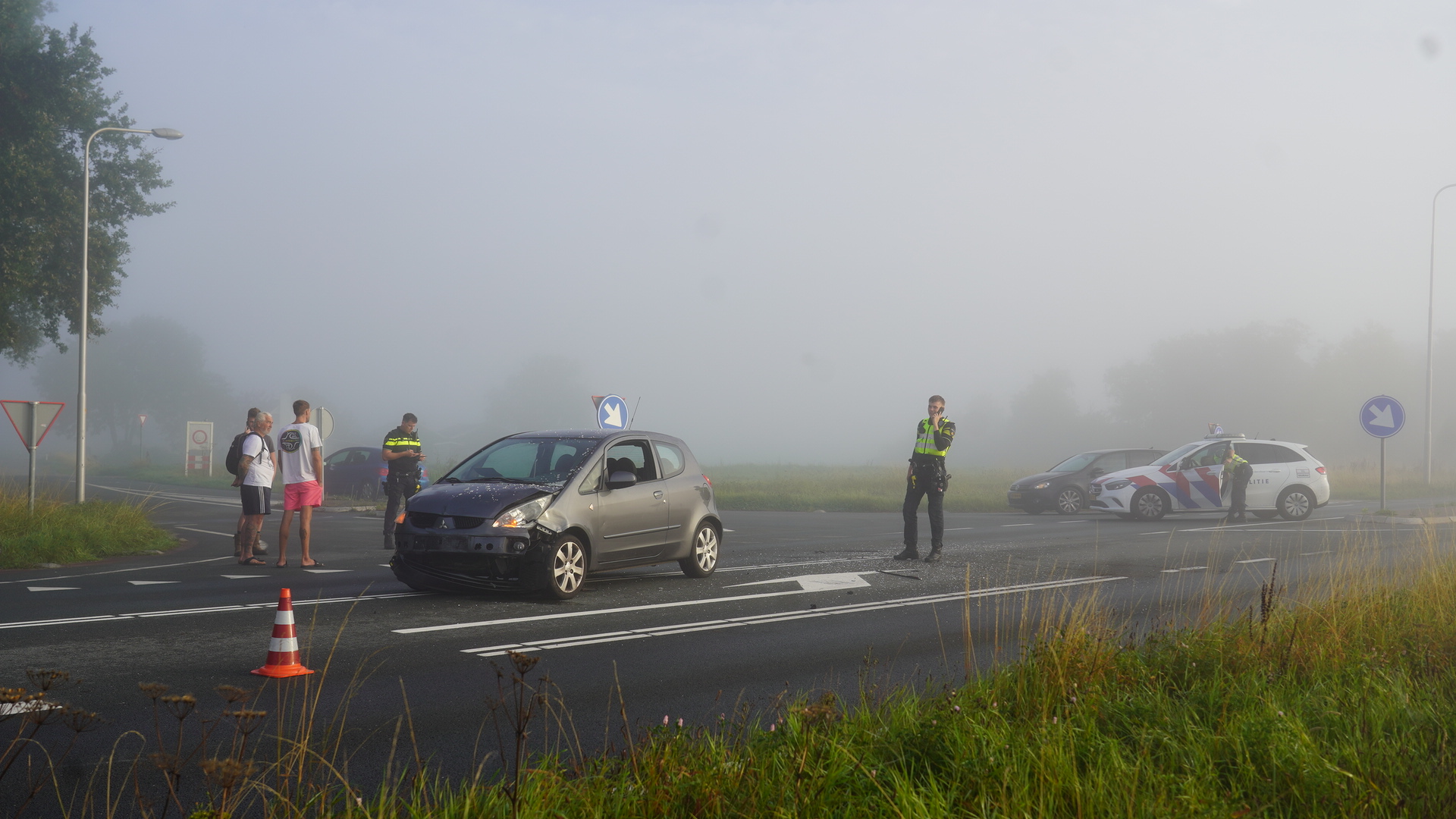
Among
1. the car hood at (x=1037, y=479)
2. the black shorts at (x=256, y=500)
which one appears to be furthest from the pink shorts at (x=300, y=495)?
the car hood at (x=1037, y=479)

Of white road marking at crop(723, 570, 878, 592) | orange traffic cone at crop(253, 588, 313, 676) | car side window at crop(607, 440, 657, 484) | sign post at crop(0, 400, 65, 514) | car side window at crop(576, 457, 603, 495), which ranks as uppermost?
sign post at crop(0, 400, 65, 514)

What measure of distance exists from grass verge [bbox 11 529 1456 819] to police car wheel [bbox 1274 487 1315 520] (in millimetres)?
16953

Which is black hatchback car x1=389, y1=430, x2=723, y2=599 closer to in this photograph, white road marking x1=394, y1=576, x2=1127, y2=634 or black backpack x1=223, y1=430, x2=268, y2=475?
white road marking x1=394, y1=576, x2=1127, y2=634

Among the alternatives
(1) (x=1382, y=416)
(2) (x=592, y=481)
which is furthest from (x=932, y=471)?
(1) (x=1382, y=416)

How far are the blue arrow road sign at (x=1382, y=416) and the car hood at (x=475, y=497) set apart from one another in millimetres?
18591

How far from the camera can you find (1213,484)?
21.0 m

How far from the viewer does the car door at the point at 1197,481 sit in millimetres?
20906

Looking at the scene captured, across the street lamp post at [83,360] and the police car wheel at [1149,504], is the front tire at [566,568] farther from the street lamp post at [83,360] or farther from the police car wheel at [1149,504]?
the police car wheel at [1149,504]

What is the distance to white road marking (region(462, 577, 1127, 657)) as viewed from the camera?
7.08 meters

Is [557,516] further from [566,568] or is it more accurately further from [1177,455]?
[1177,455]

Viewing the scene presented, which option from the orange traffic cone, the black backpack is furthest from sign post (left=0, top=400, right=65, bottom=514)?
the orange traffic cone

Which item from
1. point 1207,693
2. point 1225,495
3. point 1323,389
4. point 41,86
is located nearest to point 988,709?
point 1207,693

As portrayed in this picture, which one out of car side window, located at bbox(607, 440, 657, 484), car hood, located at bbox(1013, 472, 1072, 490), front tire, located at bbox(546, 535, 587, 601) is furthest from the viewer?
→ car hood, located at bbox(1013, 472, 1072, 490)

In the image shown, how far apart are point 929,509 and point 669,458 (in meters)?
3.87
